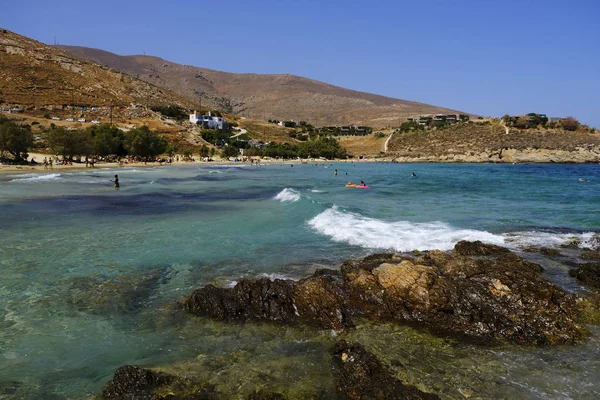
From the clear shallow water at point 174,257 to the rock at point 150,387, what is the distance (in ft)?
1.42

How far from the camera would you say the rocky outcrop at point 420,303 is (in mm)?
8344

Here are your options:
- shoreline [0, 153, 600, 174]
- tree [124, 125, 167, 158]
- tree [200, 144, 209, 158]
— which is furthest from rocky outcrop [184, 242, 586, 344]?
tree [200, 144, 209, 158]

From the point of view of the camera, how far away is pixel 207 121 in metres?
132

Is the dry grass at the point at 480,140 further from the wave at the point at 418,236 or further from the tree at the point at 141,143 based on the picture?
the wave at the point at 418,236

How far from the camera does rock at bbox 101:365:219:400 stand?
19.7 ft

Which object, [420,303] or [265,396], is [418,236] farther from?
[265,396]

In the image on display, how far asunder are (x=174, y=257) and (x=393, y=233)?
30.0ft

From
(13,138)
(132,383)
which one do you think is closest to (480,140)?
(13,138)

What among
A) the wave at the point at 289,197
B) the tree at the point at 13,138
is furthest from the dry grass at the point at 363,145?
the wave at the point at 289,197

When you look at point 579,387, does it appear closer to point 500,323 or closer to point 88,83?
point 500,323

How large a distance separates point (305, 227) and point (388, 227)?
156 inches

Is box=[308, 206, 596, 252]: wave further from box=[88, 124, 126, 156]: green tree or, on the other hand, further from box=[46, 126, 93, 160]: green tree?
box=[88, 124, 126, 156]: green tree

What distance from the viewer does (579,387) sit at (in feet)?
20.6

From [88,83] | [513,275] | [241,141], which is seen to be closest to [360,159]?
[241,141]
